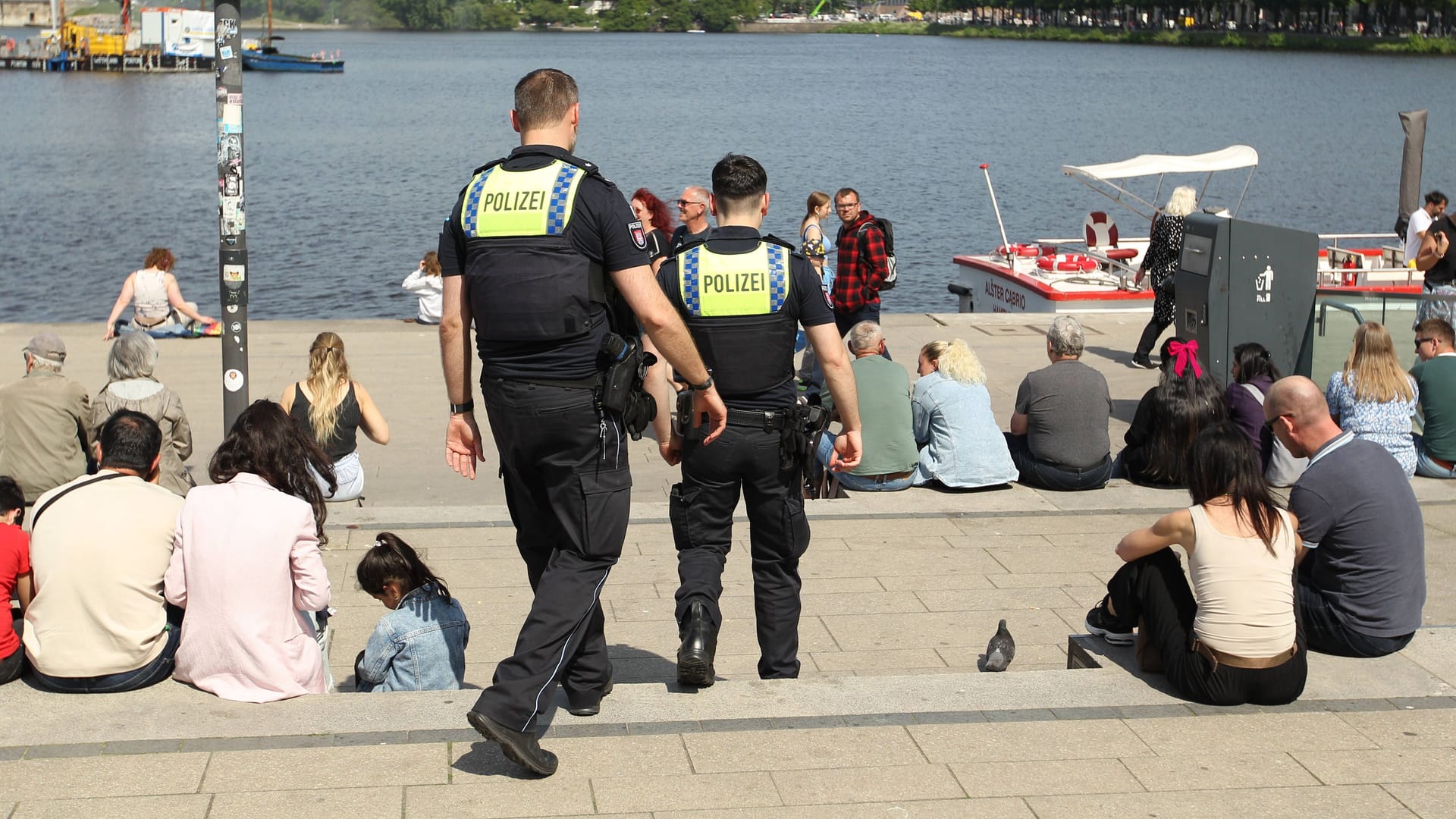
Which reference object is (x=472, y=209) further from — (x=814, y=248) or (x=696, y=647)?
(x=814, y=248)

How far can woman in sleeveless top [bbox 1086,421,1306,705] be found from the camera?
4.86 m

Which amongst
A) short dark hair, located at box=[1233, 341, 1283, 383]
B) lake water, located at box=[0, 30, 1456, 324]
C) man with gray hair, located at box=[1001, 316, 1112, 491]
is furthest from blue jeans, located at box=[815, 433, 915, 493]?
lake water, located at box=[0, 30, 1456, 324]

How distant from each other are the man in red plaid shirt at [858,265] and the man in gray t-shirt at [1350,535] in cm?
642

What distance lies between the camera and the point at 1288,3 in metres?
118

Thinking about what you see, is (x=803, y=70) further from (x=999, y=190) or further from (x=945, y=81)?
(x=999, y=190)

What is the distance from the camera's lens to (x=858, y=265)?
11.8m

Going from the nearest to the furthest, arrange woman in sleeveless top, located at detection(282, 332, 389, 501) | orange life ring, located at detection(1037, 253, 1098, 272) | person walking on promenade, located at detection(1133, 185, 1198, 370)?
woman in sleeveless top, located at detection(282, 332, 389, 501)
person walking on promenade, located at detection(1133, 185, 1198, 370)
orange life ring, located at detection(1037, 253, 1098, 272)

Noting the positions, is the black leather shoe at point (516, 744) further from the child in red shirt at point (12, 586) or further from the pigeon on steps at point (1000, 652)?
the pigeon on steps at point (1000, 652)

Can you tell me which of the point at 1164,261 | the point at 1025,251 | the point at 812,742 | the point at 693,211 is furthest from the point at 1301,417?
the point at 1025,251

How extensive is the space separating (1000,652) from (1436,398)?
14.8ft

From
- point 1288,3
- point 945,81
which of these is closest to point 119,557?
Answer: point 945,81

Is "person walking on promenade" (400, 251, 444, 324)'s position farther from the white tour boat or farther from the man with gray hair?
the man with gray hair

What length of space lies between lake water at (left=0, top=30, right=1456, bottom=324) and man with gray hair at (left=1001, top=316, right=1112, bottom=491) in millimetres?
17236

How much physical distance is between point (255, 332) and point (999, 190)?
3069 cm
